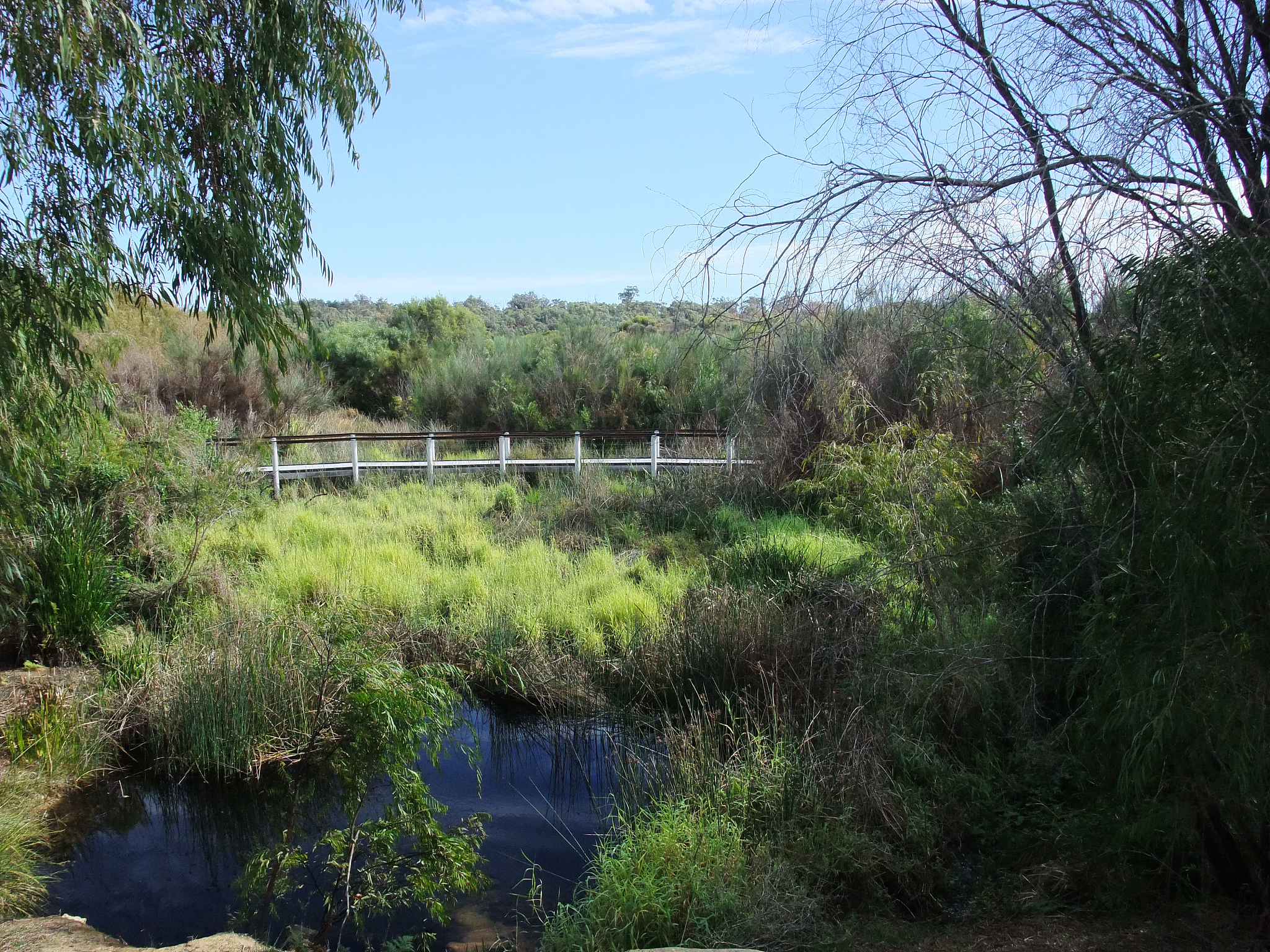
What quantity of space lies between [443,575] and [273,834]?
4.32m

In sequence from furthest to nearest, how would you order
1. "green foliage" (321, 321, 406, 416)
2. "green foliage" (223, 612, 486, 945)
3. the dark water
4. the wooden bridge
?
"green foliage" (321, 321, 406, 416)
the wooden bridge
the dark water
"green foliage" (223, 612, 486, 945)

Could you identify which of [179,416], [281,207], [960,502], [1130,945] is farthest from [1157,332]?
[179,416]

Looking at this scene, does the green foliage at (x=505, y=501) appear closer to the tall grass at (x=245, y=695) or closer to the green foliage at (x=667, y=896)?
the tall grass at (x=245, y=695)

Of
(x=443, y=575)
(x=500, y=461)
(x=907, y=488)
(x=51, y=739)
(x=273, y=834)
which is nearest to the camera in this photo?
(x=273, y=834)

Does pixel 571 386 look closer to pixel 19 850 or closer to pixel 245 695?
pixel 245 695

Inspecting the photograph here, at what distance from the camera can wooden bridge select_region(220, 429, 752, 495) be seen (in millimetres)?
15039

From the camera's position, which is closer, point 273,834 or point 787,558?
point 273,834

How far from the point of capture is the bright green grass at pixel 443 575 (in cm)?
912

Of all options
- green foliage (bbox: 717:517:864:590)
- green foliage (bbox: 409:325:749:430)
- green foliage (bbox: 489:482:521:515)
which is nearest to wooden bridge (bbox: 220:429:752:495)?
green foliage (bbox: 489:482:521:515)

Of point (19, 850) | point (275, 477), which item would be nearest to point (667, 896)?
point (19, 850)

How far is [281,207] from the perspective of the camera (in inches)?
224

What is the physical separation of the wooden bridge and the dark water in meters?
7.42

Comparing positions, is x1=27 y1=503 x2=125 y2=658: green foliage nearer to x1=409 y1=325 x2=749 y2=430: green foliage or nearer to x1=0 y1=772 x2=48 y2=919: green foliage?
x1=0 y1=772 x2=48 y2=919: green foliage

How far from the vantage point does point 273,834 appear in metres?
6.36
